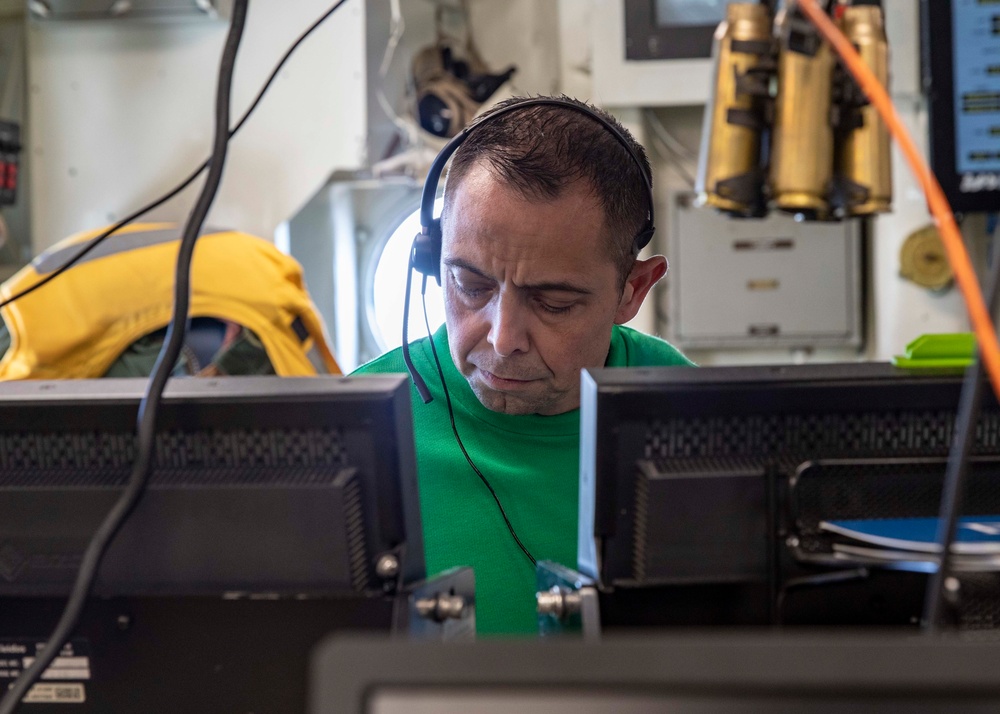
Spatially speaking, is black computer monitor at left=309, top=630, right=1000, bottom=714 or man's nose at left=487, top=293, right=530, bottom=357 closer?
black computer monitor at left=309, top=630, right=1000, bottom=714

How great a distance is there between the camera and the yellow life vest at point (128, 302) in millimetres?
1951

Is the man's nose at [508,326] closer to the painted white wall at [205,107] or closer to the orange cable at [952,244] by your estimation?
the orange cable at [952,244]

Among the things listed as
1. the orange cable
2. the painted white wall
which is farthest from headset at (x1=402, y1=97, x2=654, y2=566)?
the painted white wall

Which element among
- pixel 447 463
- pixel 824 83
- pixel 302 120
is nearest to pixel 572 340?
pixel 447 463

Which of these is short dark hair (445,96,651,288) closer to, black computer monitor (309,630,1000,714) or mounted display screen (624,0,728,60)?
black computer monitor (309,630,1000,714)

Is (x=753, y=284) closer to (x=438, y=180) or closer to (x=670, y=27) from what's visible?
(x=670, y=27)

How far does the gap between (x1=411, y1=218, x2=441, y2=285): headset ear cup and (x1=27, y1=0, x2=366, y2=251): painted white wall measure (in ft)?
3.88

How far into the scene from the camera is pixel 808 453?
707 mm

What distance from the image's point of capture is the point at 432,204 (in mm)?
1275

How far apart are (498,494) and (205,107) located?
1.60 metres

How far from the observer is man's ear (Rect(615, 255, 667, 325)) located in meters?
1.35

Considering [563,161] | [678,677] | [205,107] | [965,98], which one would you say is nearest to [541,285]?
[563,161]

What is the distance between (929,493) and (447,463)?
2.22 ft

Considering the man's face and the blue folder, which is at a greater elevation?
the man's face
